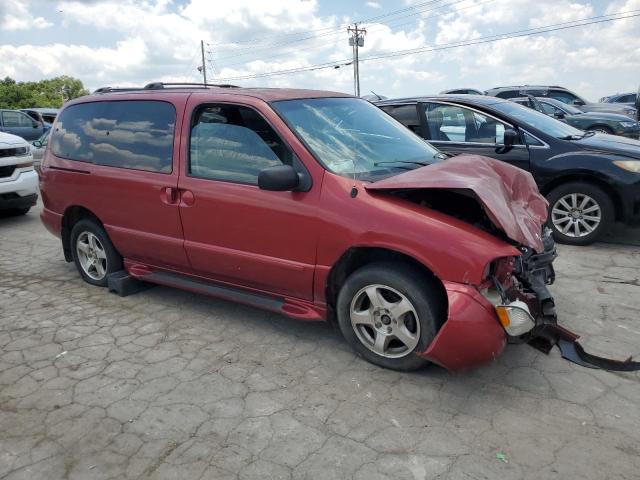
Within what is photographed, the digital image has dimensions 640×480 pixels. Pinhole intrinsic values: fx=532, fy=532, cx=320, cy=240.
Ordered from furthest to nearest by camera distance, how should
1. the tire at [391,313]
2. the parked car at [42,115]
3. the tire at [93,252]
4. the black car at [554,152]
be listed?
1. the parked car at [42,115]
2. the black car at [554,152]
3. the tire at [93,252]
4. the tire at [391,313]

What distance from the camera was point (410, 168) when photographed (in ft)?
12.0

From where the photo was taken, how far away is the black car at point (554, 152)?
5.64 meters

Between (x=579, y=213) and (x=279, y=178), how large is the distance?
4.03 m

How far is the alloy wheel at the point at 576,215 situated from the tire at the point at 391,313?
3.49 m

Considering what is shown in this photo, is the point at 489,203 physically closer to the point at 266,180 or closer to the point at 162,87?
the point at 266,180

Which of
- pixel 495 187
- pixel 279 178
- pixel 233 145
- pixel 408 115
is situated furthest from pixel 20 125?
pixel 495 187

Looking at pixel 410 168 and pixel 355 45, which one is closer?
pixel 410 168

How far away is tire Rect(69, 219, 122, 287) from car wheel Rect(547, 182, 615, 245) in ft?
15.2

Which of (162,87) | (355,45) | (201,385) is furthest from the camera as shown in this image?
(355,45)

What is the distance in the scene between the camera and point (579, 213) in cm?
584

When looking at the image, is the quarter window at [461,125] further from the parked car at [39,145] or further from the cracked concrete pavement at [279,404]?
the parked car at [39,145]

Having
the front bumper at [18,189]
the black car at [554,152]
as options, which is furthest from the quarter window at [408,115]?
the front bumper at [18,189]

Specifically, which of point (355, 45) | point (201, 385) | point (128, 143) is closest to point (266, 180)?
point (201, 385)

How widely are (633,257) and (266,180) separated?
4.19m
